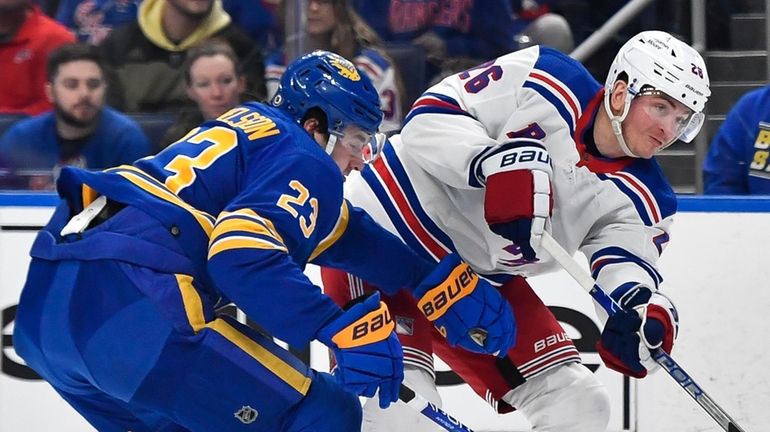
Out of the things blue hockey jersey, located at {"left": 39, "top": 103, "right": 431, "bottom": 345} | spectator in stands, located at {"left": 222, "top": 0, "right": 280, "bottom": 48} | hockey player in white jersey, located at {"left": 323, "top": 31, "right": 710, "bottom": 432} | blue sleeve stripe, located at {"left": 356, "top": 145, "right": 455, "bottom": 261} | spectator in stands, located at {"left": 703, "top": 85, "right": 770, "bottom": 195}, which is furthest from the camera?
spectator in stands, located at {"left": 222, "top": 0, "right": 280, "bottom": 48}

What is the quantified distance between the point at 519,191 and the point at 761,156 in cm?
163

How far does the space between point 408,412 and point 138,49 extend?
1.77 meters

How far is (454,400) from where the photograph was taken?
4312 millimetres

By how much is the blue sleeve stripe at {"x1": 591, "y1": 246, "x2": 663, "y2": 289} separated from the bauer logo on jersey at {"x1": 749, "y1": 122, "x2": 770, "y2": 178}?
118cm

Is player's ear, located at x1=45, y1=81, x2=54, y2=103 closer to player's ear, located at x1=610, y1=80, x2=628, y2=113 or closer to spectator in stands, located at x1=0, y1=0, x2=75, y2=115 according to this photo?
spectator in stands, located at x1=0, y1=0, x2=75, y2=115

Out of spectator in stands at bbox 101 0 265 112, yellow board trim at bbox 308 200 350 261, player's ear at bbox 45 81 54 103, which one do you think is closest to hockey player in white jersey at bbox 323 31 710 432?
yellow board trim at bbox 308 200 350 261

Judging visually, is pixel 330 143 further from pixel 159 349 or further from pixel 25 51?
pixel 25 51

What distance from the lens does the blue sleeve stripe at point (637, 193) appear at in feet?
11.0

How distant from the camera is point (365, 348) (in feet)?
9.26

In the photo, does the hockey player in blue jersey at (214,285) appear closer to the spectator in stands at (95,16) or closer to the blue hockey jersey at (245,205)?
the blue hockey jersey at (245,205)

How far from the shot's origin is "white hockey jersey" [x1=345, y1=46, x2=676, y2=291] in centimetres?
330

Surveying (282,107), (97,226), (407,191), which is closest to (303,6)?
(407,191)

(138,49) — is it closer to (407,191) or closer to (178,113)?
(178,113)

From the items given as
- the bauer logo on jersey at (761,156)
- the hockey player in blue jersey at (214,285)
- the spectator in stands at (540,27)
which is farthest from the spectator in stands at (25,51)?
the bauer logo on jersey at (761,156)
